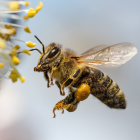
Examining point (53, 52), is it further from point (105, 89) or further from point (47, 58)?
point (105, 89)

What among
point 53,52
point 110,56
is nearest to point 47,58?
point 53,52

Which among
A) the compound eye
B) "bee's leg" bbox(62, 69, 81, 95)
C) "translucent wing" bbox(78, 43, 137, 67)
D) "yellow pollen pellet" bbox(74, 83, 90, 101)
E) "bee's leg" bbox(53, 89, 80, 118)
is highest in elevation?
the compound eye

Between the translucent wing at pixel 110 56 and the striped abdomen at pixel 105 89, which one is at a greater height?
the translucent wing at pixel 110 56

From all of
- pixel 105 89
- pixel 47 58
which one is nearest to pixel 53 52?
pixel 47 58

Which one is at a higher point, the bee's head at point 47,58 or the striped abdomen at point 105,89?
the bee's head at point 47,58

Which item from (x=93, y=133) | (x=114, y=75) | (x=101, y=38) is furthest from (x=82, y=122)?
(x=101, y=38)

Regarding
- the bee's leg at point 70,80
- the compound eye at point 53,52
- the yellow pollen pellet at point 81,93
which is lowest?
the yellow pollen pellet at point 81,93
